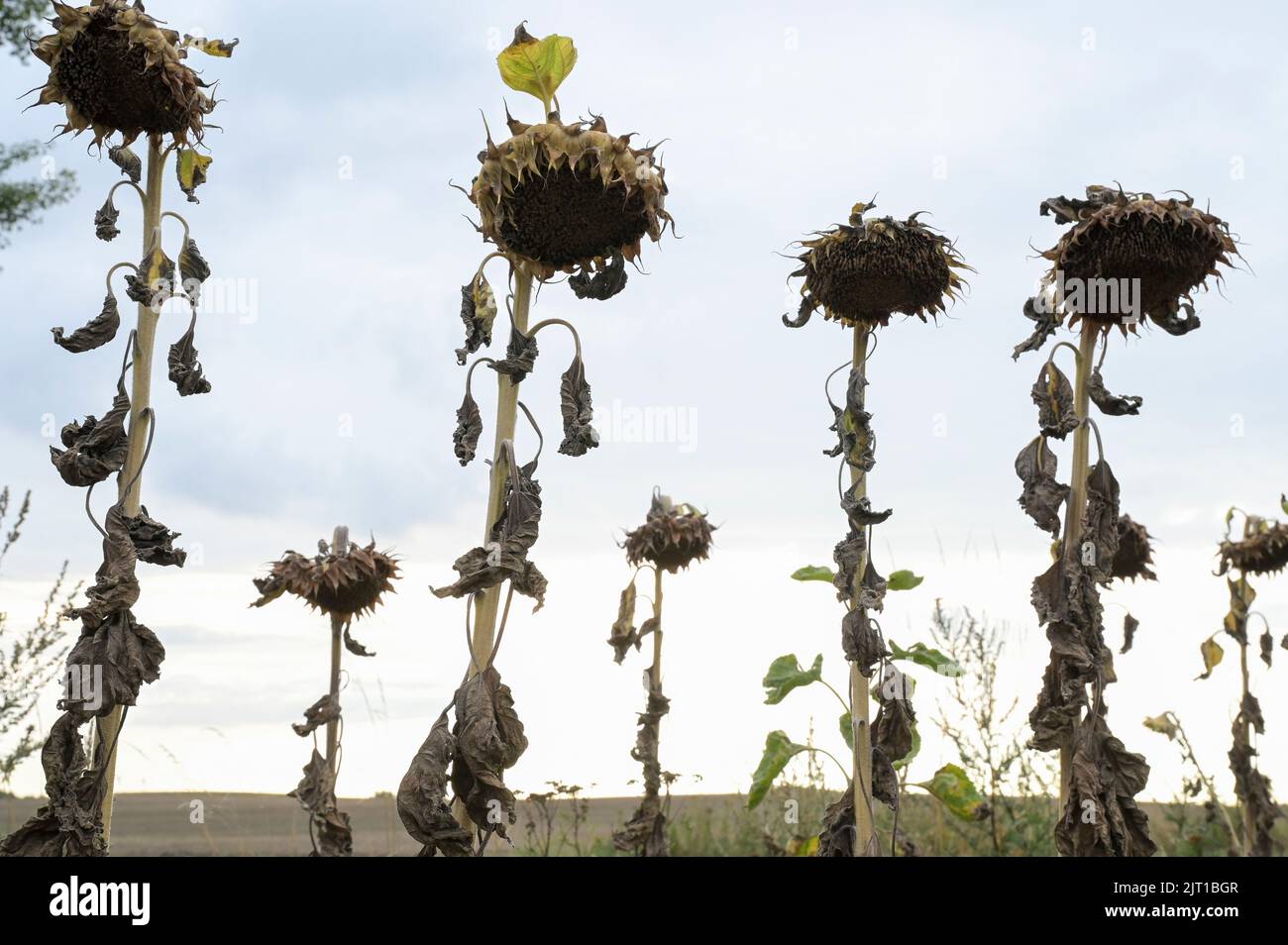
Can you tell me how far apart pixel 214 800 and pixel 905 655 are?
5.48 meters

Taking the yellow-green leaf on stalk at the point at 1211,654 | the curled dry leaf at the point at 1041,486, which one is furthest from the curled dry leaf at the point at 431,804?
the yellow-green leaf on stalk at the point at 1211,654

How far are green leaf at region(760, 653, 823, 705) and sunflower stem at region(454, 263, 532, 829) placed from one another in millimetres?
2119

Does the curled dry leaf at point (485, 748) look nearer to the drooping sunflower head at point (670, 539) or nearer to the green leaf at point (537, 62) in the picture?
the green leaf at point (537, 62)

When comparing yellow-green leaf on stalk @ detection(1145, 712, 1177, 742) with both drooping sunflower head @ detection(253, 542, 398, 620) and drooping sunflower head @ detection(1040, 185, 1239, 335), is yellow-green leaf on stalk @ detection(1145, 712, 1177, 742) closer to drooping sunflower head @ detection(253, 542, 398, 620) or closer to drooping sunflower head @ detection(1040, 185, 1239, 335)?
drooping sunflower head @ detection(1040, 185, 1239, 335)

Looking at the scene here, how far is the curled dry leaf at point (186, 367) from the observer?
452 cm

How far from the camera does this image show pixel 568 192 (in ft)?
12.7

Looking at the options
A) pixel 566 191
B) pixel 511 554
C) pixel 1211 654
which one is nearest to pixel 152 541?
pixel 511 554

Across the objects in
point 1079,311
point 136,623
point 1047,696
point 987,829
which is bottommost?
point 987,829

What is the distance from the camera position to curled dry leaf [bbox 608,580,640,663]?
21.5 feet

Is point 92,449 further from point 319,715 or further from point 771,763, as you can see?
point 771,763

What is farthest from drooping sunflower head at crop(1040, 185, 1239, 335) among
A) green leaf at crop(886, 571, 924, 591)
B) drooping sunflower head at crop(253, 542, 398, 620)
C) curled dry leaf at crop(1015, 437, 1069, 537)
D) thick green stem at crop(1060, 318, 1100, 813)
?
drooping sunflower head at crop(253, 542, 398, 620)
